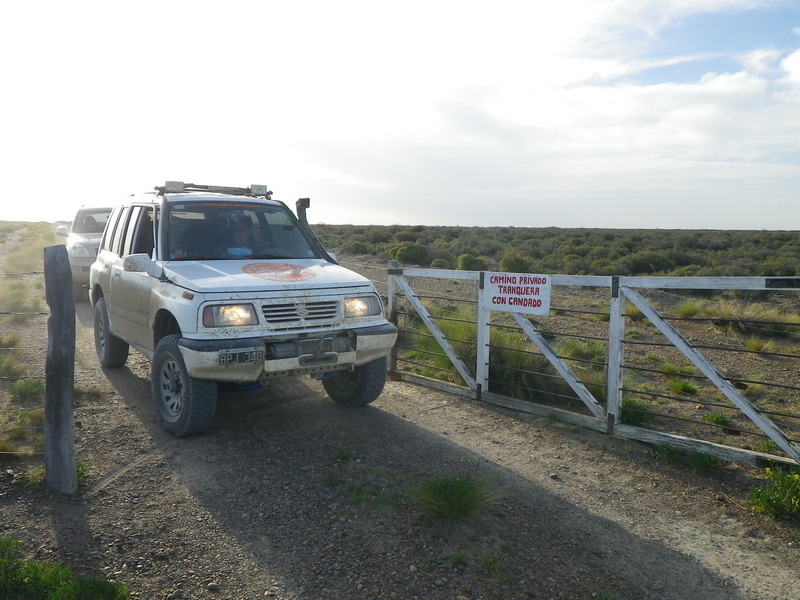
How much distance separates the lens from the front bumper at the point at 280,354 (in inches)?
205

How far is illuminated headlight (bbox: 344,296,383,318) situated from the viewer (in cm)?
592

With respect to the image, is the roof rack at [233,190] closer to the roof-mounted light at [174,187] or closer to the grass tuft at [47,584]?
the roof-mounted light at [174,187]

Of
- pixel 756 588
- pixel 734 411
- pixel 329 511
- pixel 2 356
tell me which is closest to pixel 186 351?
pixel 329 511

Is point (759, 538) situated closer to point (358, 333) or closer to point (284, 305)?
point (358, 333)

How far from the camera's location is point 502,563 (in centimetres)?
376

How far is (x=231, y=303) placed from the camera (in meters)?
5.33

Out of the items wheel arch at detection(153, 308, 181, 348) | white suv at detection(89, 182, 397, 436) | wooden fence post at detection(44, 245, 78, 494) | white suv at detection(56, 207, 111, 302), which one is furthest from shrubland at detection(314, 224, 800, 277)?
wooden fence post at detection(44, 245, 78, 494)

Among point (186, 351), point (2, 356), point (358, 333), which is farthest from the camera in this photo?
point (2, 356)

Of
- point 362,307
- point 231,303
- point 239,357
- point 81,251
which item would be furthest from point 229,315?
point 81,251

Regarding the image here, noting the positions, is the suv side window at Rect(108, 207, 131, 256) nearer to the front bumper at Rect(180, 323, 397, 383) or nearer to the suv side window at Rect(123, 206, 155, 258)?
the suv side window at Rect(123, 206, 155, 258)

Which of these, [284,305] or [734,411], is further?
[734,411]

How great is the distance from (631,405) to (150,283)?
4.94 metres

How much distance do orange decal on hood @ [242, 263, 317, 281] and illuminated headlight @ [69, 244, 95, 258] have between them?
843cm

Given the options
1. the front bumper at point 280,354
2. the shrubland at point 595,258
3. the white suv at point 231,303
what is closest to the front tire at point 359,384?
the white suv at point 231,303
